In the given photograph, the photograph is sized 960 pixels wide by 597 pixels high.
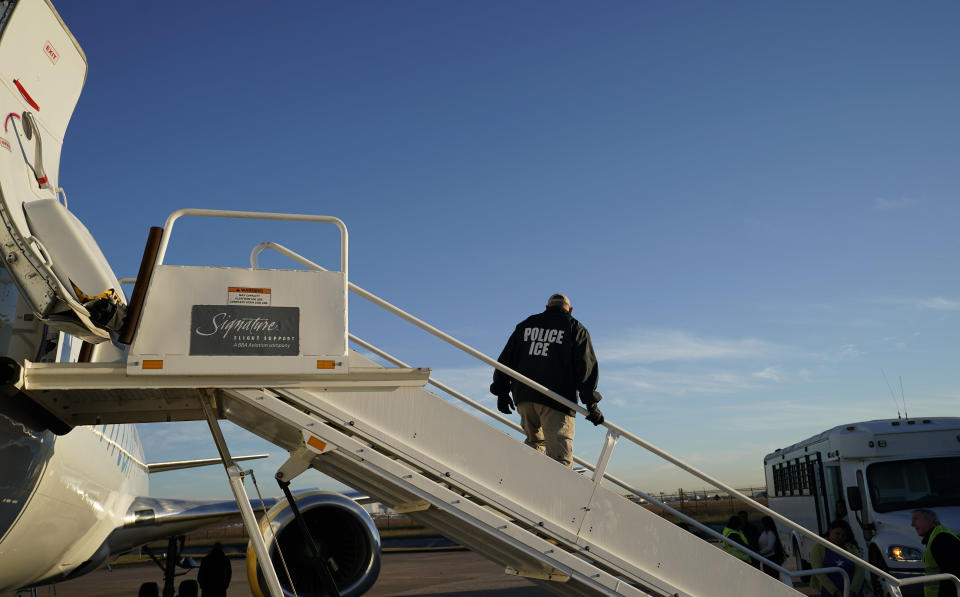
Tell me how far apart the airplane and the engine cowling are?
16 millimetres

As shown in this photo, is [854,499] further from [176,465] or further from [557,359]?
[176,465]

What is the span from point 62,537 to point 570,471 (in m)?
4.73

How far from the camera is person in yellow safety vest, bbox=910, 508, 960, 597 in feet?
24.3

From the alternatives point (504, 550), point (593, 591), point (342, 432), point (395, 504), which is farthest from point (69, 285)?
point (593, 591)

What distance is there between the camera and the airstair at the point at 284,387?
13.3ft

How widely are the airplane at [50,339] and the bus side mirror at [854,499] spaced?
283 inches

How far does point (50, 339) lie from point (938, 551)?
339 inches

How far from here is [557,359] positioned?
5988mm

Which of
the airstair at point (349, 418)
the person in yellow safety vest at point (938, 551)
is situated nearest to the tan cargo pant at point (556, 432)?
the airstair at point (349, 418)

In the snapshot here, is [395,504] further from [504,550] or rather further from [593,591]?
[593,591]

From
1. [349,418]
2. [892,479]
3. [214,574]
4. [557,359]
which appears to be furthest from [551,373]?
[892,479]
